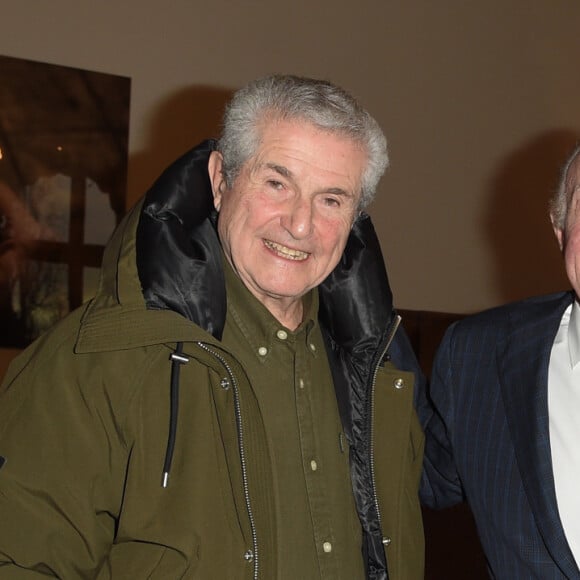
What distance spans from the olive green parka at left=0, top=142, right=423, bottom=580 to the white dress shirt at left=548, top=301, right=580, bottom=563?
48cm

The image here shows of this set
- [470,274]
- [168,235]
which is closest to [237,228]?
[168,235]

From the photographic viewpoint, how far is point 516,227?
4.70 metres

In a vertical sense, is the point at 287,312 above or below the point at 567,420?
above

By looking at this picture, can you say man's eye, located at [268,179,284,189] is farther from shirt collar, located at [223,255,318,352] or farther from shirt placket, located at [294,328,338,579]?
shirt placket, located at [294,328,338,579]

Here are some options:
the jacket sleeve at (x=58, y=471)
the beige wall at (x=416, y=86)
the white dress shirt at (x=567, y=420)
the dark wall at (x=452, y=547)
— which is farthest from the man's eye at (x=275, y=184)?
the beige wall at (x=416, y=86)

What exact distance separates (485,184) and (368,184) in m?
3.01

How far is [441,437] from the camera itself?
187 centimetres

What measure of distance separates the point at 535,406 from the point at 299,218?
0.51 m

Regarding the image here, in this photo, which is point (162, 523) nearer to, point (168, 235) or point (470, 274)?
point (168, 235)

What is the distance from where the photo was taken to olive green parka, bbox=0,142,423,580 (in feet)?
4.64

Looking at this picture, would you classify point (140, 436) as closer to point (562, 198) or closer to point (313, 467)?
point (313, 467)

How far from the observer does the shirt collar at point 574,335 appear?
1.70 metres

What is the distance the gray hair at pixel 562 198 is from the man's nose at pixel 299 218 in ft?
1.58


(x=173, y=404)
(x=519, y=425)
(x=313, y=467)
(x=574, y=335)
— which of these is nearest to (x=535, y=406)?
(x=519, y=425)
